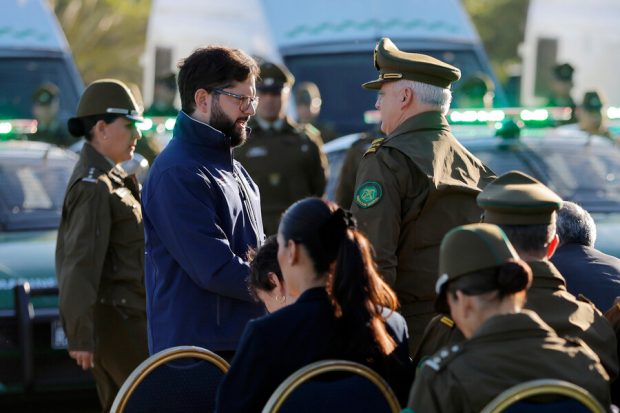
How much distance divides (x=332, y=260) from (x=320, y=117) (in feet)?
35.5

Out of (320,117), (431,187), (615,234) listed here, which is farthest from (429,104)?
(320,117)

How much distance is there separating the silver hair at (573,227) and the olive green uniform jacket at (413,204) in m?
0.43

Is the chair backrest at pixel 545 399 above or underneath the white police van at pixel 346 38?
above

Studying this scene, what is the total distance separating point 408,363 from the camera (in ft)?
14.5

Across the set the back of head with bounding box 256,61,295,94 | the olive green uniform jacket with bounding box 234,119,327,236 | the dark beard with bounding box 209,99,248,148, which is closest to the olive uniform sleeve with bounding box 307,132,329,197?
the olive green uniform jacket with bounding box 234,119,327,236

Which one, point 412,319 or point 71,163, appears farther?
point 71,163

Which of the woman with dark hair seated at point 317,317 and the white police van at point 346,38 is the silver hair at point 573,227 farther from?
the white police van at point 346,38

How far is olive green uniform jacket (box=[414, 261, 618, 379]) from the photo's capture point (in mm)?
4477

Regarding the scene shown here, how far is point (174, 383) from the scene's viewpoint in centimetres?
463

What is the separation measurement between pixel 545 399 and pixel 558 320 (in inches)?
26.9

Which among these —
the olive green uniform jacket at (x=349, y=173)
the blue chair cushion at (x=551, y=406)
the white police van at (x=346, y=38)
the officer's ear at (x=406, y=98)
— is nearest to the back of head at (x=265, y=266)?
the officer's ear at (x=406, y=98)

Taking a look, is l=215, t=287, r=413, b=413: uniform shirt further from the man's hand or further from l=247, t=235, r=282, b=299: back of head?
the man's hand

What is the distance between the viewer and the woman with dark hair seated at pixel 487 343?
12.6ft

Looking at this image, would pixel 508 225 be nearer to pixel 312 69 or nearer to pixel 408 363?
pixel 408 363
